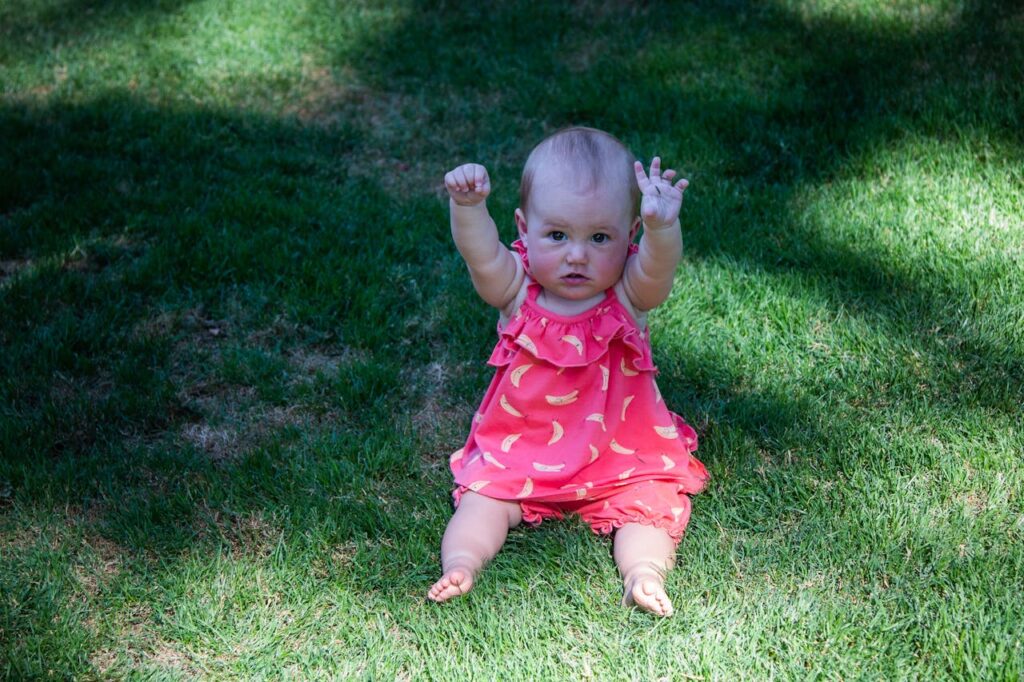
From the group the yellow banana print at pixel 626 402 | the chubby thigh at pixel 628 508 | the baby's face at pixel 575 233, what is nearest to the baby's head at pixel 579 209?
the baby's face at pixel 575 233

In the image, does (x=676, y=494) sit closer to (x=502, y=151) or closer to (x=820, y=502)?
(x=820, y=502)

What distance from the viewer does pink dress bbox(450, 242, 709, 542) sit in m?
2.72

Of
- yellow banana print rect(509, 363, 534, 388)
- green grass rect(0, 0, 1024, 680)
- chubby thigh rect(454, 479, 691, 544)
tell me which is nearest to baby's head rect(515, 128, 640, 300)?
yellow banana print rect(509, 363, 534, 388)

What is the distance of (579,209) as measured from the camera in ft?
8.32

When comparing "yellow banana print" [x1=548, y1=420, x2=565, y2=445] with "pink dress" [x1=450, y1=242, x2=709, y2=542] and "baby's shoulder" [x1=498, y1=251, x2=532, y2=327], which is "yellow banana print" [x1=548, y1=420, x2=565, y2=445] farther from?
"baby's shoulder" [x1=498, y1=251, x2=532, y2=327]

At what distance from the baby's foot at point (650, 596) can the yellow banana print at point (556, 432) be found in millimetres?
469

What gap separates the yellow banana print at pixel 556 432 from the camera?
9.11 ft

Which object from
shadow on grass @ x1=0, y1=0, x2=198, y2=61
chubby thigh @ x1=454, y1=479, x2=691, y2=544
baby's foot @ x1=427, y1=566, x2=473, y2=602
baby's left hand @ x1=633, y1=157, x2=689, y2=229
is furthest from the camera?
shadow on grass @ x1=0, y1=0, x2=198, y2=61

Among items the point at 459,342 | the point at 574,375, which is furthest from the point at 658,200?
the point at 459,342

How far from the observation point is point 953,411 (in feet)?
9.86

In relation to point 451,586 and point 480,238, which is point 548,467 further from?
point 480,238

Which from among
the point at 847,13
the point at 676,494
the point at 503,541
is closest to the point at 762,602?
the point at 676,494

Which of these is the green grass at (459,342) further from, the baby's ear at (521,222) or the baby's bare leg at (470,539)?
the baby's ear at (521,222)

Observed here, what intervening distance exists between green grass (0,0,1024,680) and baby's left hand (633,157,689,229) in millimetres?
860
